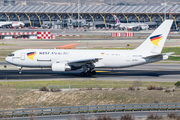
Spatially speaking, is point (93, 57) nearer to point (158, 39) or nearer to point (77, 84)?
point (77, 84)

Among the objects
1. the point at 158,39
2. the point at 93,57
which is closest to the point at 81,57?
the point at 93,57

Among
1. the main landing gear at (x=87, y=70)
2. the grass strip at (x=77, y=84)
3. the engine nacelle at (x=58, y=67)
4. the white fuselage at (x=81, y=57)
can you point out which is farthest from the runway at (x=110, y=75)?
the grass strip at (x=77, y=84)

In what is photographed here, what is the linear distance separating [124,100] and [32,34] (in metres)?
92.9

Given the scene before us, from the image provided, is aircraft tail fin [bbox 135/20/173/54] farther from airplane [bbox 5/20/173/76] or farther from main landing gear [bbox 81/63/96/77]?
main landing gear [bbox 81/63/96/77]

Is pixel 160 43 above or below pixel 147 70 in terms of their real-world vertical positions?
above

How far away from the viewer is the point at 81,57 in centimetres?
4894

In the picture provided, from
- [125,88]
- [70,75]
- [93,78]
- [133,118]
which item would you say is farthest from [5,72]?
[133,118]

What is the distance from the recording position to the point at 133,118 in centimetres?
2589

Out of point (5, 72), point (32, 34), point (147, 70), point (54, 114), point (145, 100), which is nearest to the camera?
point (54, 114)

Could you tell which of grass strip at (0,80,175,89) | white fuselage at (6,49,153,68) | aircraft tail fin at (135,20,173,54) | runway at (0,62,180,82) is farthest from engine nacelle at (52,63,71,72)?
aircraft tail fin at (135,20,173,54)

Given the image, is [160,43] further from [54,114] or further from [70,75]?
[54,114]

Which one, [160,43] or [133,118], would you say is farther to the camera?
[160,43]

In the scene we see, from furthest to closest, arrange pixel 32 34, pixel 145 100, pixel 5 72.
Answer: pixel 32 34 < pixel 5 72 < pixel 145 100

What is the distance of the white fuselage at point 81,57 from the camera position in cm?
4862
